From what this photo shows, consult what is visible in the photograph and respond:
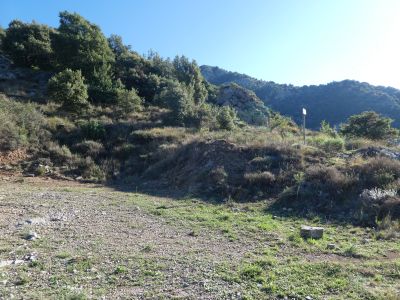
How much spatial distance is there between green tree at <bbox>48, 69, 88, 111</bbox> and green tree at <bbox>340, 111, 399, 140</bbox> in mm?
19212

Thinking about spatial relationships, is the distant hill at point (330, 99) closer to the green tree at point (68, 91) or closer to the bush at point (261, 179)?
the green tree at point (68, 91)

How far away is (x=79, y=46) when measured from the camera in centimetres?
3225

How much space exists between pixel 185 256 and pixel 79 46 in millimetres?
29720

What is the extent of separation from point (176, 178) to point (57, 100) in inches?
553

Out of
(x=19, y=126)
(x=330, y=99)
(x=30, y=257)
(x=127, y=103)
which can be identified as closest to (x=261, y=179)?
(x=30, y=257)

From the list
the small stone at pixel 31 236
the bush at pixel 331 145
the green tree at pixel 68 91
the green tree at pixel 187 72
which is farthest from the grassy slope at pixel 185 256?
the green tree at pixel 187 72

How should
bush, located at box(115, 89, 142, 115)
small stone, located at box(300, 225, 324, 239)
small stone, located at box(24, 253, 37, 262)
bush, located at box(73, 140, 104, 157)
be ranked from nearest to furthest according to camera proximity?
small stone, located at box(24, 253, 37, 262), small stone, located at box(300, 225, 324, 239), bush, located at box(73, 140, 104, 157), bush, located at box(115, 89, 142, 115)

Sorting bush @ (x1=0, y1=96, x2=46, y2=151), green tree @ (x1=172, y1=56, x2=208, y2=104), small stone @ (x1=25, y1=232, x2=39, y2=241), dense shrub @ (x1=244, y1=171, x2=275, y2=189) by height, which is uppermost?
green tree @ (x1=172, y1=56, x2=208, y2=104)

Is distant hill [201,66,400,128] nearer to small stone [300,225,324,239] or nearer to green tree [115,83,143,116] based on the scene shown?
green tree [115,83,143,116]

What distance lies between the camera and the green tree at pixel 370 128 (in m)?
25.3

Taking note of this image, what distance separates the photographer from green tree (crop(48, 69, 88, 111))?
81.4 feet

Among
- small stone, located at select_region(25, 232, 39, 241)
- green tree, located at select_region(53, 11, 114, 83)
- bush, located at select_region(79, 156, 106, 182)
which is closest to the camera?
small stone, located at select_region(25, 232, 39, 241)

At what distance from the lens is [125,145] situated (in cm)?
2103

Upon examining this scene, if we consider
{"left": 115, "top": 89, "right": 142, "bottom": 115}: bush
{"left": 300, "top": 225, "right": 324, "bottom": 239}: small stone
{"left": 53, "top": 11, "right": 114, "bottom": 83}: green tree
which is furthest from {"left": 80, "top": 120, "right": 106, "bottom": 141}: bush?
{"left": 300, "top": 225, "right": 324, "bottom": 239}: small stone
